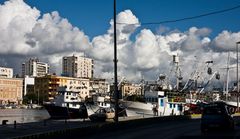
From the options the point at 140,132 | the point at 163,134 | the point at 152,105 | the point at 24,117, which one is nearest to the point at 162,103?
the point at 152,105

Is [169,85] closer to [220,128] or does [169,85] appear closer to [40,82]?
[220,128]

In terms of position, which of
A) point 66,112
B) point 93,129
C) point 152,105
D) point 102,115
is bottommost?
point 66,112

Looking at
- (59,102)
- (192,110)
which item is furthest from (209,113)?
(59,102)

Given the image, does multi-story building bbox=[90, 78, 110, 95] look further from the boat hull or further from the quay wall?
the quay wall

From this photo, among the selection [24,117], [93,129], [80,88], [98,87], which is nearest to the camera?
[93,129]

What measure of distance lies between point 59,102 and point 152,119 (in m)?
42.4

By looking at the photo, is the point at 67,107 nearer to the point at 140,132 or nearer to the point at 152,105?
the point at 152,105

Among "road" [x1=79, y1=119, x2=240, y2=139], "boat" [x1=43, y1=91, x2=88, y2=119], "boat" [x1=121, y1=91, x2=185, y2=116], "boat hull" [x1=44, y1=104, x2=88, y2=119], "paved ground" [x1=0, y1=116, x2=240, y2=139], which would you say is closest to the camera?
"road" [x1=79, y1=119, x2=240, y2=139]

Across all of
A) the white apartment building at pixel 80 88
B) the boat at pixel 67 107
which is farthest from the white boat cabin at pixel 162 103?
the white apartment building at pixel 80 88

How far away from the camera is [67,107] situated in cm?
8056

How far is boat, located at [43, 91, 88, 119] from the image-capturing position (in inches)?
3081

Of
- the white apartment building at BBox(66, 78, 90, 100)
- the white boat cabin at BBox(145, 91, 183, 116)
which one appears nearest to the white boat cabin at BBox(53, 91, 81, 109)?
the white apartment building at BBox(66, 78, 90, 100)

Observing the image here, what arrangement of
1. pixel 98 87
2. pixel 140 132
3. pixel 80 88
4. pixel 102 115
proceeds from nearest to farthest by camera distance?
pixel 140 132
pixel 102 115
pixel 98 87
pixel 80 88

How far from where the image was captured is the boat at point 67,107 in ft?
257
